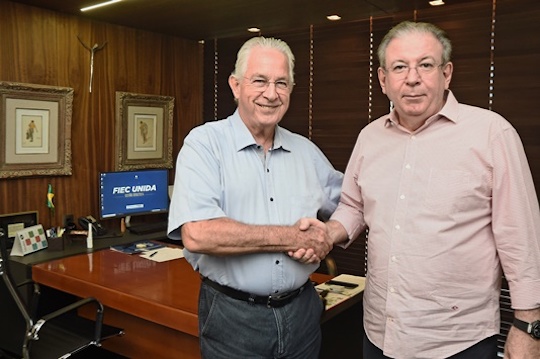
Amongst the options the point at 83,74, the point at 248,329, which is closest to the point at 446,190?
the point at 248,329

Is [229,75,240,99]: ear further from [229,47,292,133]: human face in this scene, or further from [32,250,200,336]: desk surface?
[32,250,200,336]: desk surface

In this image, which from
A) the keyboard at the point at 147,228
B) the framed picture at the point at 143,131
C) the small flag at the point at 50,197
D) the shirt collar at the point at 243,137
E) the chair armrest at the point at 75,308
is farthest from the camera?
the framed picture at the point at 143,131

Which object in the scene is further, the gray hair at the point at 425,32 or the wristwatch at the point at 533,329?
the gray hair at the point at 425,32

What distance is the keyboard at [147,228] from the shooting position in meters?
3.85

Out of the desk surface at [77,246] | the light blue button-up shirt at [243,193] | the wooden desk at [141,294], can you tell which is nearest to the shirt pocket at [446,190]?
the light blue button-up shirt at [243,193]

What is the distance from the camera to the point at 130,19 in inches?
148

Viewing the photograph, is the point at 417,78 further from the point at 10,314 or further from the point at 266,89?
the point at 10,314

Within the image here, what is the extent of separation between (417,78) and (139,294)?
5.46 ft

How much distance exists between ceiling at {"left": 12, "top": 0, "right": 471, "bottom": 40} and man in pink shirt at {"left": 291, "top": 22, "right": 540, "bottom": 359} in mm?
1909

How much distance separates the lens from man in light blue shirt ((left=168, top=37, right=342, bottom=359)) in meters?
1.58

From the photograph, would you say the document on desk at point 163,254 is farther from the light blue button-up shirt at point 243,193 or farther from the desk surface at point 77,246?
the light blue button-up shirt at point 243,193

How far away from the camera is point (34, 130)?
343 cm

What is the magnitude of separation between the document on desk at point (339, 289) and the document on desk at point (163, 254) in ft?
3.56

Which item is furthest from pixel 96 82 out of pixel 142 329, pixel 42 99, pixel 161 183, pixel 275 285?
pixel 275 285
